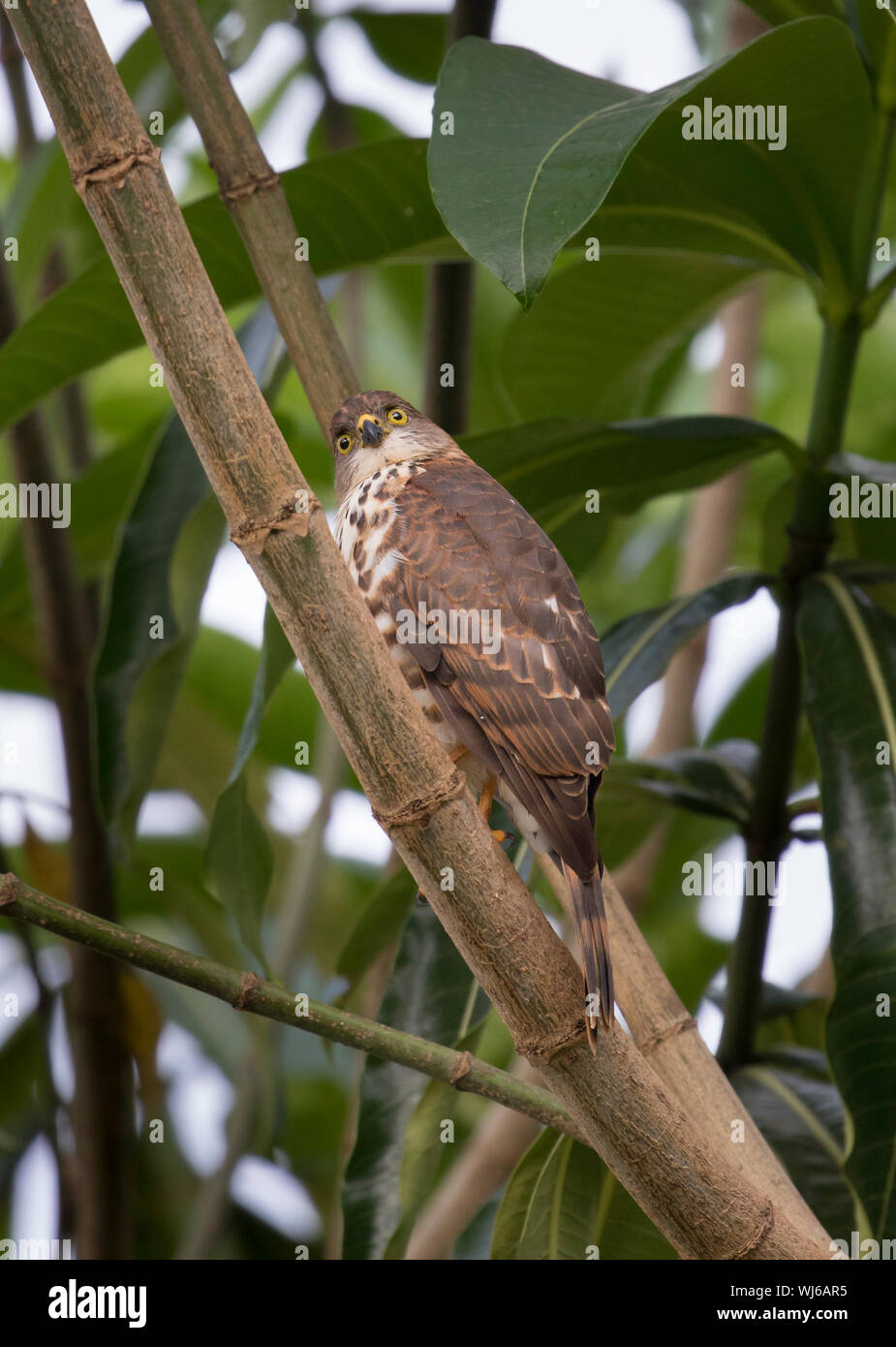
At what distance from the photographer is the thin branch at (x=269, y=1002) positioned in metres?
1.03

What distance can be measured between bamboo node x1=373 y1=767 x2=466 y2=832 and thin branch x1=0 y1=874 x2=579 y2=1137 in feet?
0.56

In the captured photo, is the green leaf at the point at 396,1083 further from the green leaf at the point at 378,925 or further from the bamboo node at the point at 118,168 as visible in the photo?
the bamboo node at the point at 118,168

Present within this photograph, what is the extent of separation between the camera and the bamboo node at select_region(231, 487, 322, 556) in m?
1.02

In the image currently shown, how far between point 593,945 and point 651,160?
38.6 inches

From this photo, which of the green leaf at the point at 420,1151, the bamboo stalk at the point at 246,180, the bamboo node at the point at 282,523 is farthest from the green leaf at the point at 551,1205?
the bamboo stalk at the point at 246,180

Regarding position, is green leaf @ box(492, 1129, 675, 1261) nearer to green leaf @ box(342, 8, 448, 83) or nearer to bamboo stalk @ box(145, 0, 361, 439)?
bamboo stalk @ box(145, 0, 361, 439)

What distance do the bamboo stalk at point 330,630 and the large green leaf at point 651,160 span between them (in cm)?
27

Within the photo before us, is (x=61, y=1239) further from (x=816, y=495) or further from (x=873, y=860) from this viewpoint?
(x=816, y=495)

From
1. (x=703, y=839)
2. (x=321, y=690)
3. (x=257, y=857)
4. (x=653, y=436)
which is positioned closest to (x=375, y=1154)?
(x=257, y=857)

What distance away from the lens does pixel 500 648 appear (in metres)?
1.43

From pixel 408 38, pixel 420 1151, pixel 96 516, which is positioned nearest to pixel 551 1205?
pixel 420 1151

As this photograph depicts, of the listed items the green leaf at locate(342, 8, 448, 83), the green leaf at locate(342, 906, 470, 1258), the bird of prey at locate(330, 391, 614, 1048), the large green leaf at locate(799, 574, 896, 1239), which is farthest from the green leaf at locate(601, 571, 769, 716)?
the green leaf at locate(342, 8, 448, 83)

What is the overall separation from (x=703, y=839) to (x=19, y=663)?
4.76ft

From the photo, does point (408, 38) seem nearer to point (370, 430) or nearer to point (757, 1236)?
point (370, 430)
